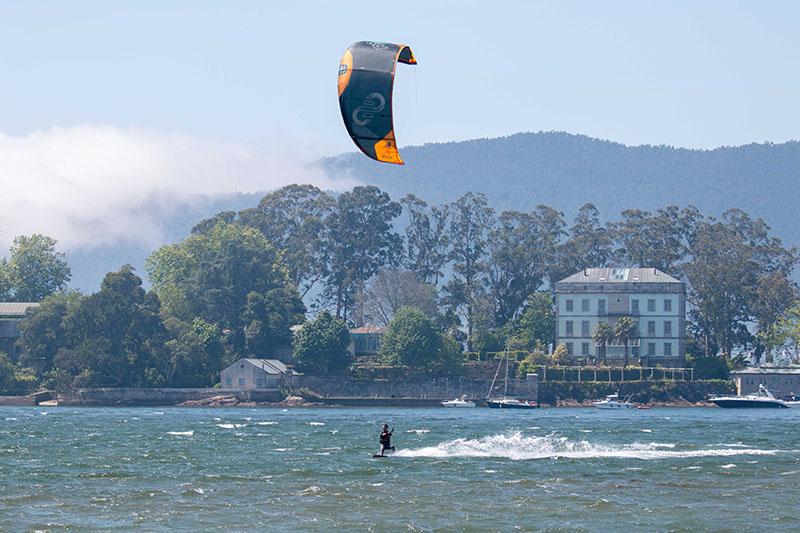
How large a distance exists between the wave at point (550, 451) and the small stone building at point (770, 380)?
85.7 m

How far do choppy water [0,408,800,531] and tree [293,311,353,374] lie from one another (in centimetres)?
5549

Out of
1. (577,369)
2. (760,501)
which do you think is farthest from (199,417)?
(760,501)

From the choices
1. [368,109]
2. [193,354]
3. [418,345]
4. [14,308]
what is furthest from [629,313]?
[368,109]

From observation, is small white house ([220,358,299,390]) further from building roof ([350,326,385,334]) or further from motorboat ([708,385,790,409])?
motorboat ([708,385,790,409])

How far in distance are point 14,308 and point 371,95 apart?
129120 millimetres

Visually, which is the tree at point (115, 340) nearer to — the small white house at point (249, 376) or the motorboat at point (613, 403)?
the small white house at point (249, 376)

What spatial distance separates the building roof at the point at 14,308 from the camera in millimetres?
166750

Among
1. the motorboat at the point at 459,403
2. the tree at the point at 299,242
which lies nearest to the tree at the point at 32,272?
the tree at the point at 299,242

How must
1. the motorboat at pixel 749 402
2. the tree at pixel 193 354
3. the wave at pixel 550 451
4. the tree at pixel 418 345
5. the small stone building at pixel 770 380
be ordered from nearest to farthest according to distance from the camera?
the wave at pixel 550 451 → the tree at pixel 193 354 → the motorboat at pixel 749 402 → the tree at pixel 418 345 → the small stone building at pixel 770 380

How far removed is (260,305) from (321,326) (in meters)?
8.16

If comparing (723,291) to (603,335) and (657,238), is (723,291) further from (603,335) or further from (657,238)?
(603,335)

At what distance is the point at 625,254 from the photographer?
19375 cm

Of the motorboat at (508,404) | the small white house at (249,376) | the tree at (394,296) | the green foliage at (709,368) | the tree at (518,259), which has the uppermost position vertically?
the tree at (518,259)

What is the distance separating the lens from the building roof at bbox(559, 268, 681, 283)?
539 feet
